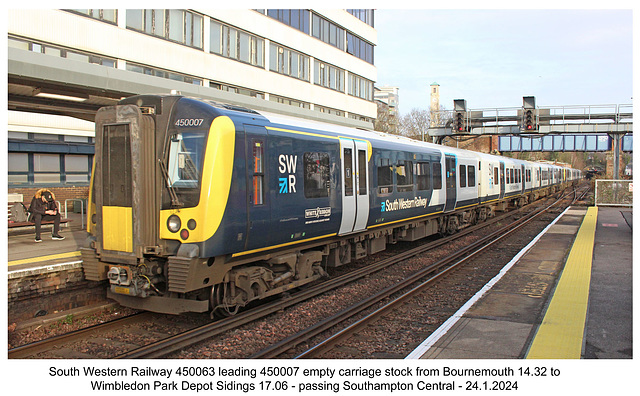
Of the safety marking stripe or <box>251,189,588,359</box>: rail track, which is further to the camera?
<box>251,189,588,359</box>: rail track

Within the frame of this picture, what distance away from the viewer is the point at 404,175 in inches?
467

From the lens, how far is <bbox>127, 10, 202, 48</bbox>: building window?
1839cm

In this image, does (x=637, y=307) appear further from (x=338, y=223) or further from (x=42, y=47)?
(x=42, y=47)

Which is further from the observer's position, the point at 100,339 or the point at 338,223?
the point at 338,223

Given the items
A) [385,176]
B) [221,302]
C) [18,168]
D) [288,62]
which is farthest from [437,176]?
[288,62]

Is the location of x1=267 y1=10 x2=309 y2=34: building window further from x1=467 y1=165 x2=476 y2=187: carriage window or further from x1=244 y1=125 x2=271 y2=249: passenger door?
x1=244 y1=125 x2=271 y2=249: passenger door

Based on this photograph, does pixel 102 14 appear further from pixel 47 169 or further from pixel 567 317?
pixel 567 317

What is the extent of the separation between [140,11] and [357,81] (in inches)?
762

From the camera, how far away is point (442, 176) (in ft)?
47.8

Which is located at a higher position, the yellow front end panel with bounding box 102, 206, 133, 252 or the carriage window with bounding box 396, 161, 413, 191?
the carriage window with bounding box 396, 161, 413, 191

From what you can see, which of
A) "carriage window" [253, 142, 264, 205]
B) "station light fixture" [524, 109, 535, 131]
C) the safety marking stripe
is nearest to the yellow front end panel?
"carriage window" [253, 142, 264, 205]

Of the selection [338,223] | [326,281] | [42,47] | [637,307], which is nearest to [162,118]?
[338,223]

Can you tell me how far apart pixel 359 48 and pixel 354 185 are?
27688mm

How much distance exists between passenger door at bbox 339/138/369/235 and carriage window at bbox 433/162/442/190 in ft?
14.6
